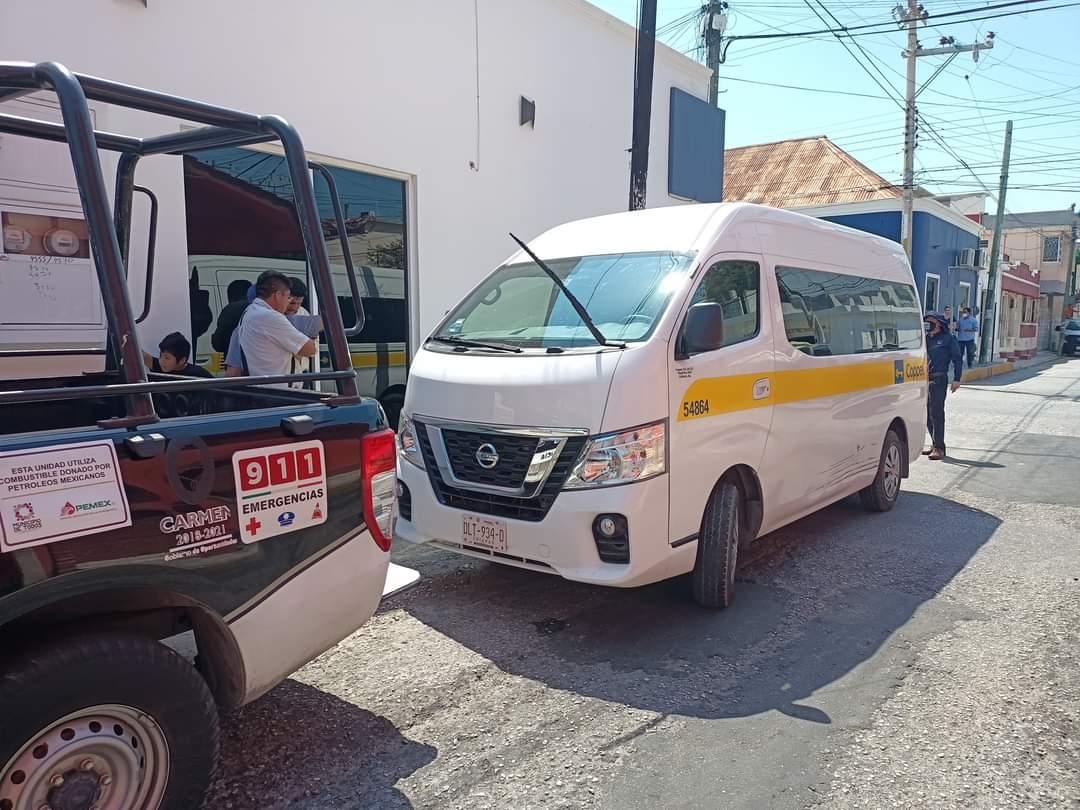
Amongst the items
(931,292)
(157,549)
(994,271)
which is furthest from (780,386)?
(994,271)

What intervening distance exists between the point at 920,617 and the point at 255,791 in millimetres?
3753

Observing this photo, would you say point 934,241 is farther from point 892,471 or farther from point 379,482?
point 379,482

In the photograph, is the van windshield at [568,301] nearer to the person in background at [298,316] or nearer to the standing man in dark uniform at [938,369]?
the person in background at [298,316]

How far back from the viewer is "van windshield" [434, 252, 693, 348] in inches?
179

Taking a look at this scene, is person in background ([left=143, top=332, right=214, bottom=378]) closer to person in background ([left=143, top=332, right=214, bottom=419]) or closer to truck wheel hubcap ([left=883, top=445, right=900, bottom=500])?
person in background ([left=143, top=332, right=214, bottom=419])

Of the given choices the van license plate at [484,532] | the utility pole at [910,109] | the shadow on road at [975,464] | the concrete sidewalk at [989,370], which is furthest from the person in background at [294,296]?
the concrete sidewalk at [989,370]

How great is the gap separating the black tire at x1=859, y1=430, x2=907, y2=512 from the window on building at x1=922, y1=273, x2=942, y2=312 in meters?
20.7

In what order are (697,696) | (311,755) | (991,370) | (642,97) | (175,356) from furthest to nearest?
(991,370), (642,97), (175,356), (697,696), (311,755)

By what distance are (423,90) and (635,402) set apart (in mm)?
6291

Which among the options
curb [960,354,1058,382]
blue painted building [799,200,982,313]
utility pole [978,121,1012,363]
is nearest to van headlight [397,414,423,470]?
curb [960,354,1058,382]

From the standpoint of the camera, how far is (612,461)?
13.5ft

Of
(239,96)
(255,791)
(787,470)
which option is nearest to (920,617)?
(787,470)

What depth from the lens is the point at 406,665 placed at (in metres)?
4.09

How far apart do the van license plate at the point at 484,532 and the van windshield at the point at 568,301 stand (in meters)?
1.02
